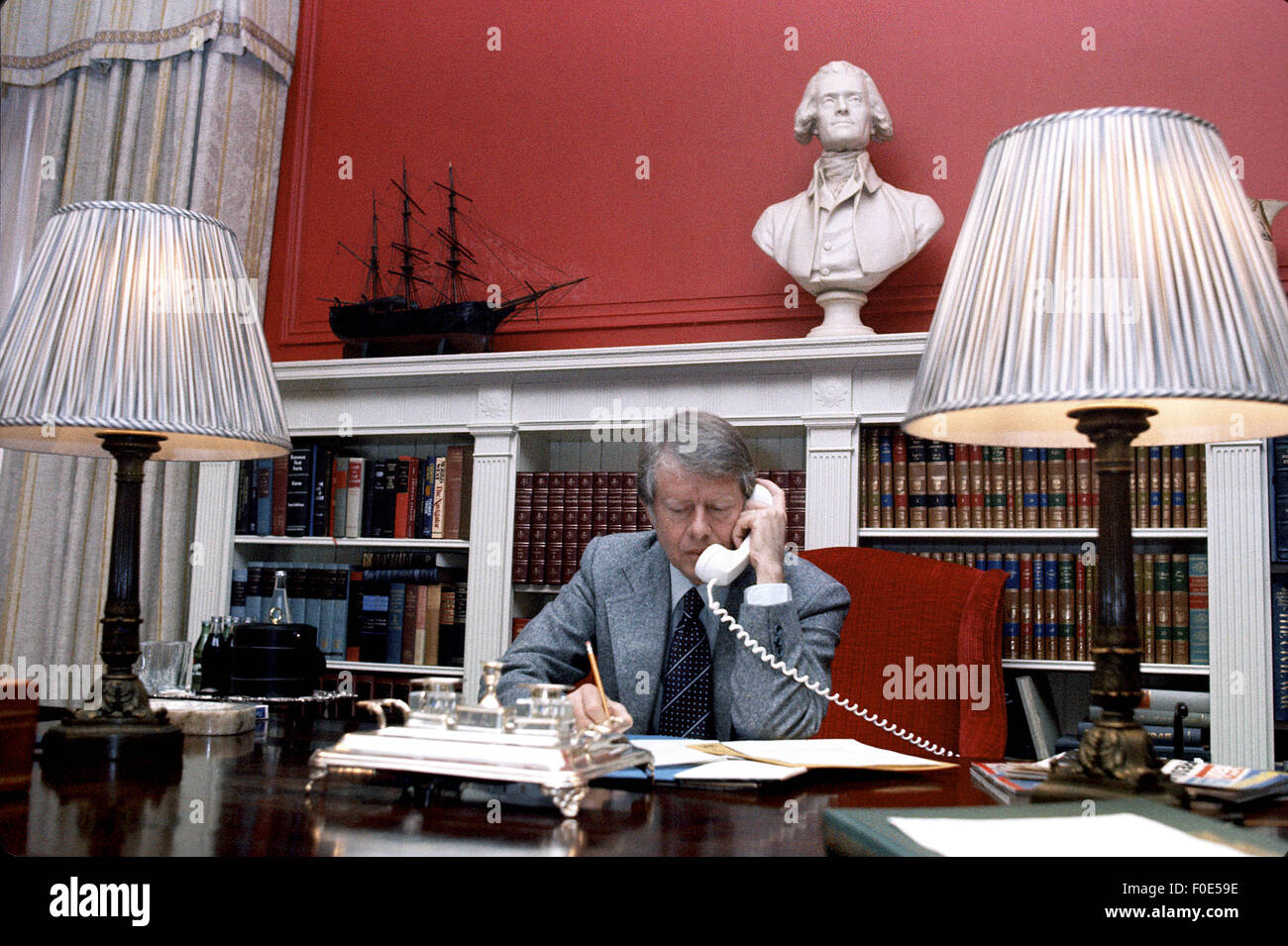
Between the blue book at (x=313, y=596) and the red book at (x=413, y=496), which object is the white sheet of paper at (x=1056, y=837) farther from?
the blue book at (x=313, y=596)

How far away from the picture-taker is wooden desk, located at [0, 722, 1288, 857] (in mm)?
792

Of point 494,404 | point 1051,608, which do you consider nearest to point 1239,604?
point 1051,608

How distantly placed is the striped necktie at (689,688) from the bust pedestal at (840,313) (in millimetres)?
1317

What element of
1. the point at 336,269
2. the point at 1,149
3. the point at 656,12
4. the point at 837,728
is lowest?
the point at 837,728

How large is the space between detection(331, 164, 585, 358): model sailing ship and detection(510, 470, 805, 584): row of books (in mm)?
547

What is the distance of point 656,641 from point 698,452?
35 cm

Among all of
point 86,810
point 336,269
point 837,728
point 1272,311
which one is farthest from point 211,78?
point 1272,311

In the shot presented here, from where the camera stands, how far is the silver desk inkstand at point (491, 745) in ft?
3.03

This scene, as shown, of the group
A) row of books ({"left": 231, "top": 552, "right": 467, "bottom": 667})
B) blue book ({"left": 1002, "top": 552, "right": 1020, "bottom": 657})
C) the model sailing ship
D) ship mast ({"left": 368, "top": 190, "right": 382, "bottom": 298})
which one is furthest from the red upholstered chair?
ship mast ({"left": 368, "top": 190, "right": 382, "bottom": 298})

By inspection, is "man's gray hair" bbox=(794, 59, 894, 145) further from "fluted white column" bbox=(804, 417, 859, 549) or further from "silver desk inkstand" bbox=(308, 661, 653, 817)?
"silver desk inkstand" bbox=(308, 661, 653, 817)

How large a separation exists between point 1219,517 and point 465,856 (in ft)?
7.90
